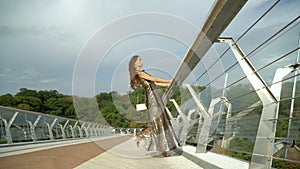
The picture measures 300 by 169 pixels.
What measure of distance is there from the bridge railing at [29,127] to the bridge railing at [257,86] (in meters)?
6.22

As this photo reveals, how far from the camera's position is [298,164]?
6.47 feet

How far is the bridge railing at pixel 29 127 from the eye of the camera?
8750mm

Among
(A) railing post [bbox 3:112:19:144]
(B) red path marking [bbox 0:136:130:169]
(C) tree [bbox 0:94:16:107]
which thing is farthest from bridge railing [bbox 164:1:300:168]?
(C) tree [bbox 0:94:16:107]

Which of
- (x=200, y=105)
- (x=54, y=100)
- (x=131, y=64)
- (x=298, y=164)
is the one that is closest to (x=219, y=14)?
(x=298, y=164)

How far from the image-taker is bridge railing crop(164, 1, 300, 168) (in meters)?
2.10

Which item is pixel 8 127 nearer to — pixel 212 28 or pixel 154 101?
pixel 154 101

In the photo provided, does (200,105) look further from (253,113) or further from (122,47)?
(122,47)

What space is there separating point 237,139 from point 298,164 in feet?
4.32

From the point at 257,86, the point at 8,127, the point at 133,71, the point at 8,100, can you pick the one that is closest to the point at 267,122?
the point at 257,86

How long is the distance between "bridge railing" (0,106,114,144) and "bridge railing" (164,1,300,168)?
6224 millimetres

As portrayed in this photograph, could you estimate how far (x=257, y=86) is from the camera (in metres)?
2.42

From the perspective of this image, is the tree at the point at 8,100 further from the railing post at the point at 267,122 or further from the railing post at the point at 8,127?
the railing post at the point at 267,122

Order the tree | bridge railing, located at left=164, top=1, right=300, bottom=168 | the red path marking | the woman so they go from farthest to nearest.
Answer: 1. the tree
2. the woman
3. the red path marking
4. bridge railing, located at left=164, top=1, right=300, bottom=168

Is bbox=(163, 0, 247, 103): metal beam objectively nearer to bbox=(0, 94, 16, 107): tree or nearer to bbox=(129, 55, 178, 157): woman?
bbox=(129, 55, 178, 157): woman
